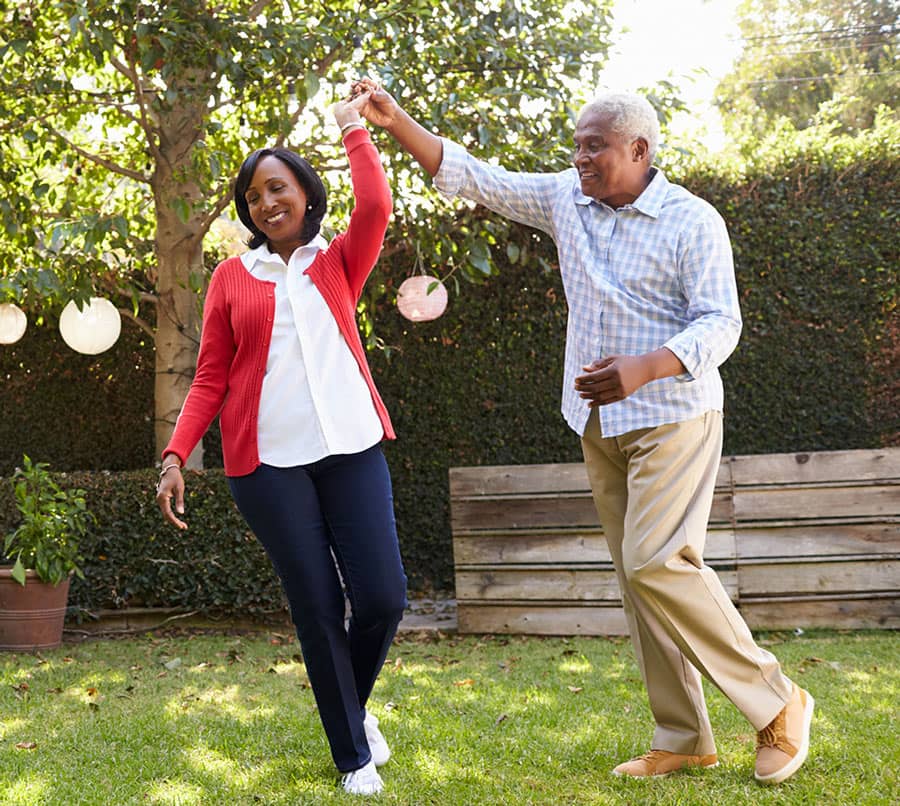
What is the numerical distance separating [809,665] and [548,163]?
9.16ft

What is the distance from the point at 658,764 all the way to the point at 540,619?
2.70 metres

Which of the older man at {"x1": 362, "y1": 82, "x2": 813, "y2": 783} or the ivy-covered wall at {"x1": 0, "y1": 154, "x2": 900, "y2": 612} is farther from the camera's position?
the ivy-covered wall at {"x1": 0, "y1": 154, "x2": 900, "y2": 612}

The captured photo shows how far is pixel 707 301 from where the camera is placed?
2637mm

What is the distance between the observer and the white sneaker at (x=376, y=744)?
298 centimetres

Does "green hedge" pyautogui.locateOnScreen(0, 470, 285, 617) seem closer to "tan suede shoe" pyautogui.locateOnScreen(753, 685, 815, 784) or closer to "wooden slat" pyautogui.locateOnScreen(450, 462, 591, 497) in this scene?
"wooden slat" pyautogui.locateOnScreen(450, 462, 591, 497)

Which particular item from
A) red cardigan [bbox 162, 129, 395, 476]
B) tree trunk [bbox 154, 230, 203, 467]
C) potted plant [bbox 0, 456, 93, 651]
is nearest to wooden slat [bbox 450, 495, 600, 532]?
tree trunk [bbox 154, 230, 203, 467]

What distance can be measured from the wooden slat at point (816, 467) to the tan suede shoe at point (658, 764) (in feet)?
8.78

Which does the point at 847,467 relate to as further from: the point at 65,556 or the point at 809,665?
the point at 65,556

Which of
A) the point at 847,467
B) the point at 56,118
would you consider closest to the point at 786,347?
the point at 847,467

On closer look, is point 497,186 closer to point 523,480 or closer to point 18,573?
point 523,480

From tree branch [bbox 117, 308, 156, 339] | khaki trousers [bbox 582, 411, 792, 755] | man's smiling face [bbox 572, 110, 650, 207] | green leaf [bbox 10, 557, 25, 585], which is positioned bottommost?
green leaf [bbox 10, 557, 25, 585]

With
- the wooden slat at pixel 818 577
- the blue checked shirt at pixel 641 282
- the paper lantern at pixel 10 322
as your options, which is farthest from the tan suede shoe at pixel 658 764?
the paper lantern at pixel 10 322

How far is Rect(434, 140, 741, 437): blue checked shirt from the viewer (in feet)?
8.75

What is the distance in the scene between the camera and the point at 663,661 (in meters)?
2.78
